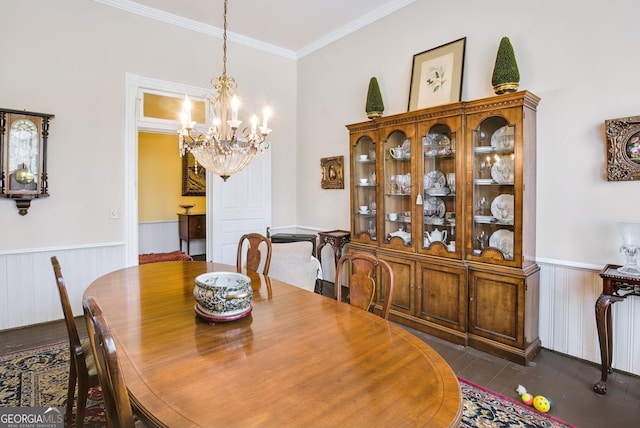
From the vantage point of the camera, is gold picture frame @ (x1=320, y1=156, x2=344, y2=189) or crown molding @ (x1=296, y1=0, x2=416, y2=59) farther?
gold picture frame @ (x1=320, y1=156, x2=344, y2=189)

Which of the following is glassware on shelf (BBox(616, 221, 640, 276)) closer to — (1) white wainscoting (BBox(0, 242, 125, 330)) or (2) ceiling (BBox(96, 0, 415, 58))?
(2) ceiling (BBox(96, 0, 415, 58))

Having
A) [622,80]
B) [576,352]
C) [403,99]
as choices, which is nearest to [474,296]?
[576,352]

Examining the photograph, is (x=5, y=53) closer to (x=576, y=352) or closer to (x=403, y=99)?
(x=403, y=99)

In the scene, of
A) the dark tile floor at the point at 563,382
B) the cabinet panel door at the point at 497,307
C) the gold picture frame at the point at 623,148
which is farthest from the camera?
the cabinet panel door at the point at 497,307

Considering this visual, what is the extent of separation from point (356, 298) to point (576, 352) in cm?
210

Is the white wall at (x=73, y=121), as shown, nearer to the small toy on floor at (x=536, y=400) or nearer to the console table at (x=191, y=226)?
the console table at (x=191, y=226)

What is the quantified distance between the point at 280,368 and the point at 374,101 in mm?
3313

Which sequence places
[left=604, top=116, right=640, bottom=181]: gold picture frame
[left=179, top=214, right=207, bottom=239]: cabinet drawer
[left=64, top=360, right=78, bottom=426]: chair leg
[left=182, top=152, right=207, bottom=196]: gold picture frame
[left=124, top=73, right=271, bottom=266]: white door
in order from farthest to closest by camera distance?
[left=182, top=152, right=207, bottom=196]: gold picture frame → [left=179, top=214, right=207, bottom=239]: cabinet drawer → [left=124, top=73, right=271, bottom=266]: white door → [left=604, top=116, right=640, bottom=181]: gold picture frame → [left=64, top=360, right=78, bottom=426]: chair leg

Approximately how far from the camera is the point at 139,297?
203 cm

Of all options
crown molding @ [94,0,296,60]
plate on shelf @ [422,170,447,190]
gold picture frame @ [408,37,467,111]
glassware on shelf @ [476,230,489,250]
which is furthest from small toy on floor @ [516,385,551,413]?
crown molding @ [94,0,296,60]

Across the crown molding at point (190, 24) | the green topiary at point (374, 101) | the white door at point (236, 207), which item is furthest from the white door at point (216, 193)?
the green topiary at point (374, 101)

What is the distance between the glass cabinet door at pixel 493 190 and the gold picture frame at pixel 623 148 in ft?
2.02

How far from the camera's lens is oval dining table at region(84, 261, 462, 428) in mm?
978

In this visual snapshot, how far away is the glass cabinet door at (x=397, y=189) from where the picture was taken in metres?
3.57
